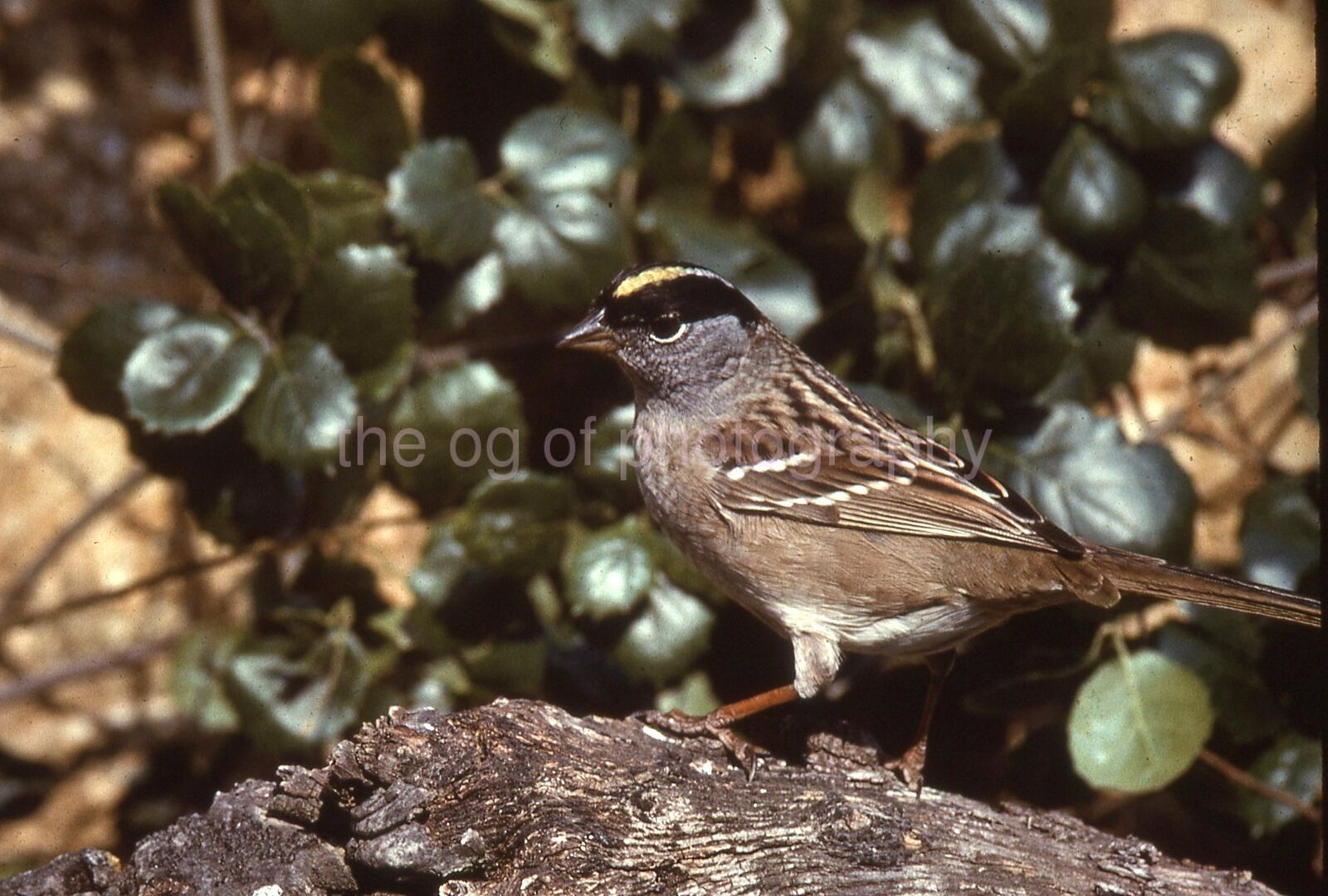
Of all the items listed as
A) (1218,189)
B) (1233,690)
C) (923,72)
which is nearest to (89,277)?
(923,72)

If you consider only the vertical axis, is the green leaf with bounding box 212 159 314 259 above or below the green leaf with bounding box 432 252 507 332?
above

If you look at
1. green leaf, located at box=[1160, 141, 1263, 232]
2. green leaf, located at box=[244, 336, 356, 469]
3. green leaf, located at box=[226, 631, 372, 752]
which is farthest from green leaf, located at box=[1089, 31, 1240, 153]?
green leaf, located at box=[226, 631, 372, 752]

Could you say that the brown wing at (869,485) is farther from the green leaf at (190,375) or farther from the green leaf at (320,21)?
the green leaf at (320,21)

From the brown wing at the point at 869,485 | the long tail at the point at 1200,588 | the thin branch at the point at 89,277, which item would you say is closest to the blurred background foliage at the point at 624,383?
the brown wing at the point at 869,485

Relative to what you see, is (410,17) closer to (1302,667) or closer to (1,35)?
(1,35)

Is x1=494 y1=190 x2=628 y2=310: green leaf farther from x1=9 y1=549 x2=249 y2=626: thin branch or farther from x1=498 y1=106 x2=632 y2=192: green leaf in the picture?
x1=9 y1=549 x2=249 y2=626: thin branch

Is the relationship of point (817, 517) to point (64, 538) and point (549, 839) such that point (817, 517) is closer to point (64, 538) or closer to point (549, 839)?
point (549, 839)

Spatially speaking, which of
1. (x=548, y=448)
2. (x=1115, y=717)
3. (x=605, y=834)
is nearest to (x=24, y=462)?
(x=548, y=448)
